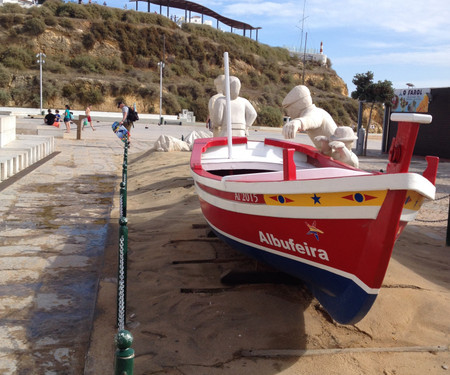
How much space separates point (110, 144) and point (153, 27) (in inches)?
1786

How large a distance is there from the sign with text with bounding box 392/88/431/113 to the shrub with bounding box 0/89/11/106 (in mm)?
36252

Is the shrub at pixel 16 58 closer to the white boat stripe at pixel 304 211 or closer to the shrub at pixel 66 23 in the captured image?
the shrub at pixel 66 23

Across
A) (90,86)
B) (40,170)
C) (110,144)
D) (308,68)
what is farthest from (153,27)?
(40,170)

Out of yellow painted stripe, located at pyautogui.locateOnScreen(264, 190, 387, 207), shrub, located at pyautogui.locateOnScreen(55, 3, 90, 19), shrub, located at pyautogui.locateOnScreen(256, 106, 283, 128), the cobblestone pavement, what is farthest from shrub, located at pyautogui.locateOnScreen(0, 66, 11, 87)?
yellow painted stripe, located at pyautogui.locateOnScreen(264, 190, 387, 207)

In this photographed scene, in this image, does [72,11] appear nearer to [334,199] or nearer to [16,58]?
[16,58]

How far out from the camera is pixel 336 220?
322cm

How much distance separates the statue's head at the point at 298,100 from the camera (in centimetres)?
577

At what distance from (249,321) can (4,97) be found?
46.5 meters

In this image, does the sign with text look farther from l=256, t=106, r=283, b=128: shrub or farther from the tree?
l=256, t=106, r=283, b=128: shrub

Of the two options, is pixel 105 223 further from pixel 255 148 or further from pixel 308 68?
pixel 308 68

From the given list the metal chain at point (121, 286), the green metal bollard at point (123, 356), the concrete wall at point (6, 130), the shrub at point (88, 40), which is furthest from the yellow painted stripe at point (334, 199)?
the shrub at point (88, 40)

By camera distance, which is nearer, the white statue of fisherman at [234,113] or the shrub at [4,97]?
the white statue of fisherman at [234,113]

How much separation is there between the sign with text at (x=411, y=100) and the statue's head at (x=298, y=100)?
16.3m

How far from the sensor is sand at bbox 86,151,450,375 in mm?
3484
